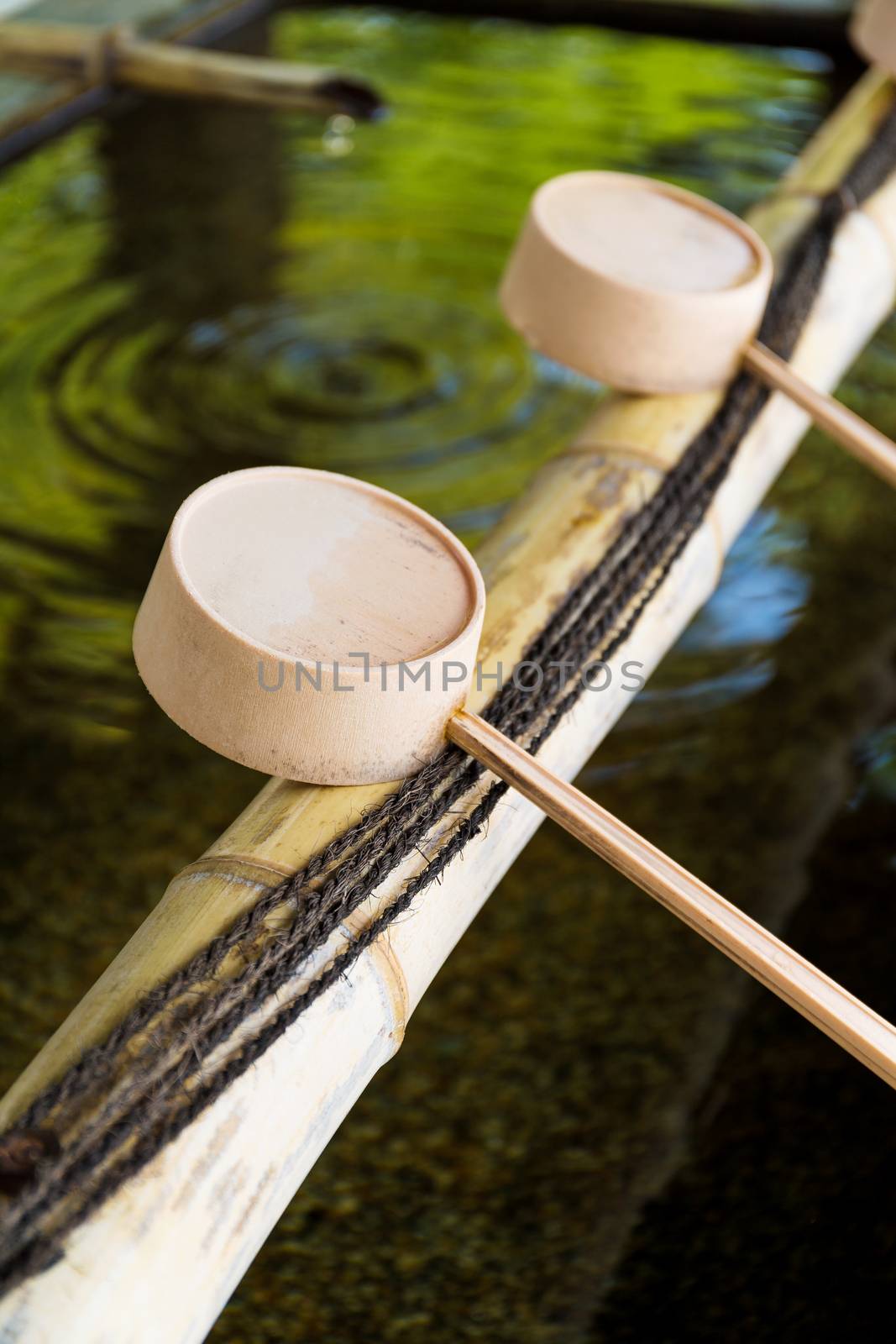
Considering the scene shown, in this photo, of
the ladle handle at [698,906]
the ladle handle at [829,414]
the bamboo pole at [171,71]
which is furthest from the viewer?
the bamboo pole at [171,71]

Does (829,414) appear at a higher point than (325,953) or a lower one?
higher

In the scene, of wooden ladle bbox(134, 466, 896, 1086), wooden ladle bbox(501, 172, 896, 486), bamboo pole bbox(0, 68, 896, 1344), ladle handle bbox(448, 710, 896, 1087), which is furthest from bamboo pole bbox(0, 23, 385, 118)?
ladle handle bbox(448, 710, 896, 1087)

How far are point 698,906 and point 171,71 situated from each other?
3.37 m

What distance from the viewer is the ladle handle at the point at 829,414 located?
1.83 meters

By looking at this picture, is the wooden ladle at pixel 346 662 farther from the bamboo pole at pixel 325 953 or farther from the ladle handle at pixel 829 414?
the ladle handle at pixel 829 414

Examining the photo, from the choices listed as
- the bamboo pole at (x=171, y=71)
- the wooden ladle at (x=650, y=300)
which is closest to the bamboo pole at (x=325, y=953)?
the wooden ladle at (x=650, y=300)

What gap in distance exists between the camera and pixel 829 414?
1875 mm

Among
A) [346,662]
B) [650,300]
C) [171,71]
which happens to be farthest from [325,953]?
[171,71]

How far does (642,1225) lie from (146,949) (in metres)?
0.89

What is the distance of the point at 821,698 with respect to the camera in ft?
8.45

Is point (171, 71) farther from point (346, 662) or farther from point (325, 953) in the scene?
point (325, 953)

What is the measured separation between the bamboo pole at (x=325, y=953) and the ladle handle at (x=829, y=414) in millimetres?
90

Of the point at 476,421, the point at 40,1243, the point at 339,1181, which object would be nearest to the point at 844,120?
the point at 476,421

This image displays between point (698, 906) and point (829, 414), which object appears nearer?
point (698, 906)
